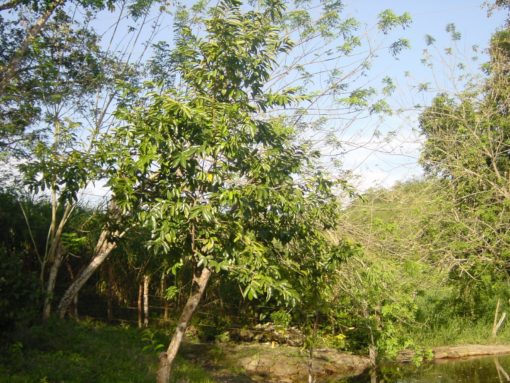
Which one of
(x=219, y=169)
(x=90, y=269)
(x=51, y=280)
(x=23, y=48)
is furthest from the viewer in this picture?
(x=51, y=280)

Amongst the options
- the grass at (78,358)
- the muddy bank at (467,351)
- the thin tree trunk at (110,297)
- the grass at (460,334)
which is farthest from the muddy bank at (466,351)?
the thin tree trunk at (110,297)

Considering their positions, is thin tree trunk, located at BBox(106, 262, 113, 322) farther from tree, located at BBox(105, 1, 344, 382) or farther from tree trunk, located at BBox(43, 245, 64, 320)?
tree, located at BBox(105, 1, 344, 382)

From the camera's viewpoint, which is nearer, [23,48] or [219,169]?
[219,169]

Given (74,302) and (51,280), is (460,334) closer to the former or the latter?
(74,302)

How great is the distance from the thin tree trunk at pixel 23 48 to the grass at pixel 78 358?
162 inches

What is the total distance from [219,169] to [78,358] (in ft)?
13.6

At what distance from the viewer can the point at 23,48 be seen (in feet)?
28.0

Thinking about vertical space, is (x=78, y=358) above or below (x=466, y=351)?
above

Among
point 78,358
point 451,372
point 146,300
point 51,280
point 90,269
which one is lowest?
point 451,372

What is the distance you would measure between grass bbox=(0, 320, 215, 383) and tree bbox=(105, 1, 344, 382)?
175 cm

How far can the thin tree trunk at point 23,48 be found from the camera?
8477mm

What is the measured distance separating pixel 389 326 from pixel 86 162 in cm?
557

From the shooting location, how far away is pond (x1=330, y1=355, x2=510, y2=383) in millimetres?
10625

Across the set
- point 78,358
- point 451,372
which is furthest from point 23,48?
point 451,372
